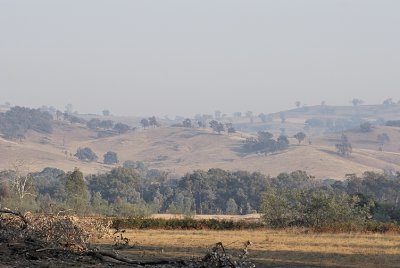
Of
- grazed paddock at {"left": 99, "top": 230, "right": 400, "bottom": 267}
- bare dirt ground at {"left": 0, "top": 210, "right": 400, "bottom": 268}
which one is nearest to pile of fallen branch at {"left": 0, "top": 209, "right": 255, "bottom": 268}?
bare dirt ground at {"left": 0, "top": 210, "right": 400, "bottom": 268}

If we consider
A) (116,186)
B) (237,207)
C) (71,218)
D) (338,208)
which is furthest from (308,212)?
(116,186)

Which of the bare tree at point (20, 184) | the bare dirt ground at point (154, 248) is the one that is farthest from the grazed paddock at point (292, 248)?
the bare tree at point (20, 184)

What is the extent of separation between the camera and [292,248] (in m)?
32.1

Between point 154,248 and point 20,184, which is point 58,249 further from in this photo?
point 20,184

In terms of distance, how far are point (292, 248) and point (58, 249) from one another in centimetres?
1404

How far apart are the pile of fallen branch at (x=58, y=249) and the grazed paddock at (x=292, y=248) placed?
14.1 ft

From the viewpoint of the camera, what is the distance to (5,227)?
2241 centimetres

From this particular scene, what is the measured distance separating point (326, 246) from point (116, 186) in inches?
3826

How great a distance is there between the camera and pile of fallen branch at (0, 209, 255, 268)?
19328 mm

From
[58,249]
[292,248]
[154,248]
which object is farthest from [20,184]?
[58,249]

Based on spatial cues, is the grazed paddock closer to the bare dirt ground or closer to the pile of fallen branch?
the bare dirt ground

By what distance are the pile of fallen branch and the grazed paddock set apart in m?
4.31

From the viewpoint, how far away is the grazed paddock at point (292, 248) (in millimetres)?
26531

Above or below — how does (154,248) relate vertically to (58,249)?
below
